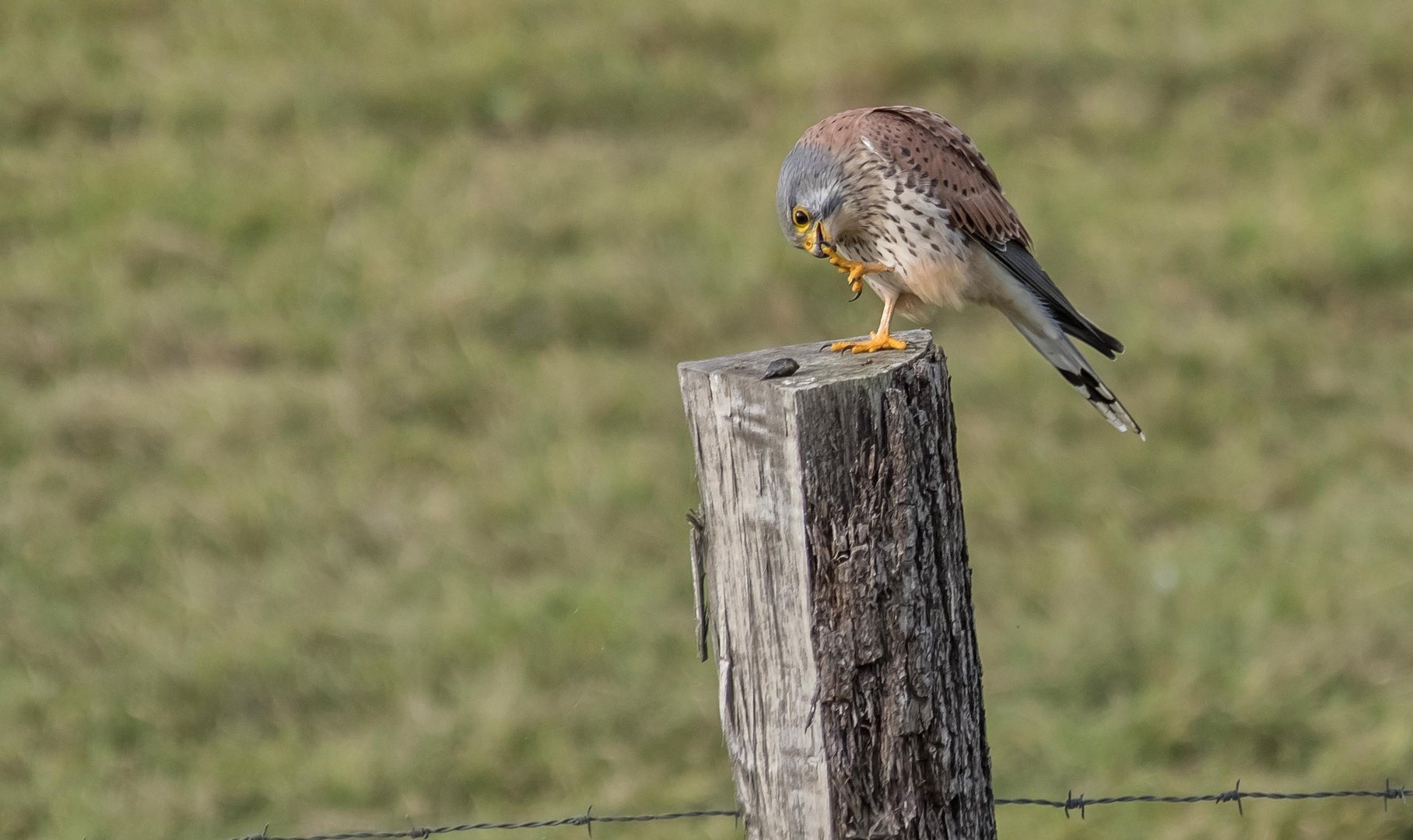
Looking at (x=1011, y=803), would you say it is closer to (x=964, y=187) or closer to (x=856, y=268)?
(x=856, y=268)

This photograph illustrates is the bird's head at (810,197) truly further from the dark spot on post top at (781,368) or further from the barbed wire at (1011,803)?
the barbed wire at (1011,803)

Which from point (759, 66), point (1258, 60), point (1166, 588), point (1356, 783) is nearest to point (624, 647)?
point (1166, 588)

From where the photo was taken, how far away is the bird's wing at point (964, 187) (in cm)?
388

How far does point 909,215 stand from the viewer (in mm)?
3891

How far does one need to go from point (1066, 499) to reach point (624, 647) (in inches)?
87.2

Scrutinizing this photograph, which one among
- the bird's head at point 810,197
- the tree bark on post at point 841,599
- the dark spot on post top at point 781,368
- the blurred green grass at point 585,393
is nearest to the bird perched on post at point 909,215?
the bird's head at point 810,197

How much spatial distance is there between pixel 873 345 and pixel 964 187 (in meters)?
1.12

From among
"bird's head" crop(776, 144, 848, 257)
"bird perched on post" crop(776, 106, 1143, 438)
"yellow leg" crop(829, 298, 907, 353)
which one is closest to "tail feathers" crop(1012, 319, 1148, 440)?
"bird perched on post" crop(776, 106, 1143, 438)

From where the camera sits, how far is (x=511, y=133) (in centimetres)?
1009

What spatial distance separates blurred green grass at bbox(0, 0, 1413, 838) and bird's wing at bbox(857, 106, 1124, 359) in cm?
174

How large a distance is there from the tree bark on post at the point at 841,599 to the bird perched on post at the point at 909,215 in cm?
101

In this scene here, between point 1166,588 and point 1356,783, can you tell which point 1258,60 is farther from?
point 1356,783

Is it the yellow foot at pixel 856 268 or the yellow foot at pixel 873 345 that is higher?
the yellow foot at pixel 856 268

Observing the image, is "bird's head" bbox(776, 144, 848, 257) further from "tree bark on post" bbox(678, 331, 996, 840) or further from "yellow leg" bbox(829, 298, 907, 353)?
"tree bark on post" bbox(678, 331, 996, 840)
